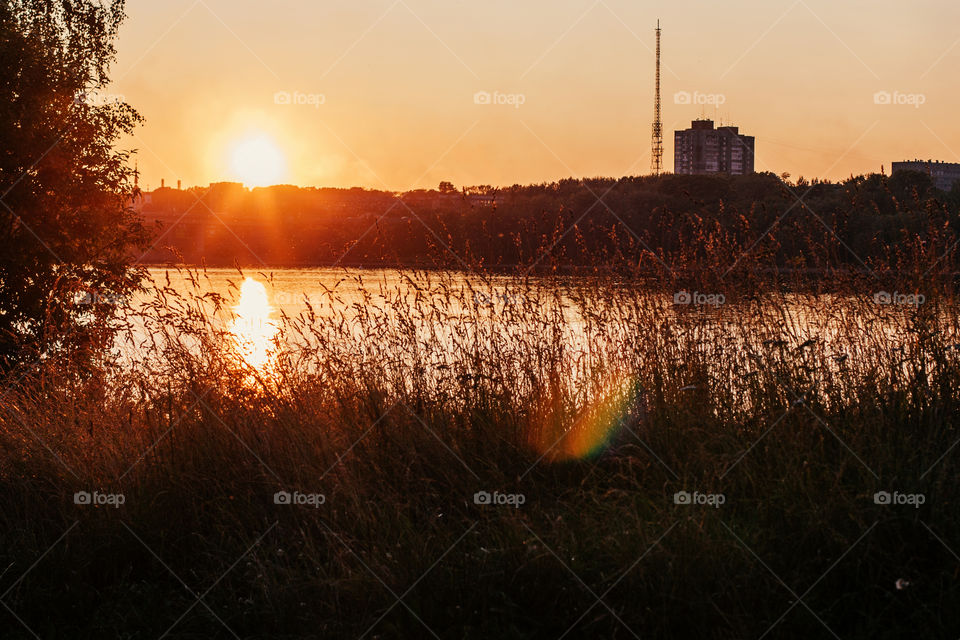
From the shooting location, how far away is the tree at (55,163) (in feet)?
55.7

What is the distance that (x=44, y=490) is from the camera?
5.45 metres

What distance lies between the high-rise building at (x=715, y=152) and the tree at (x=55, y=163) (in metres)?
51.0

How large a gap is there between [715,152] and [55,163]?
82298 mm

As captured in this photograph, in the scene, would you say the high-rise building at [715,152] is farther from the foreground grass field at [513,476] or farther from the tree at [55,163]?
the foreground grass field at [513,476]

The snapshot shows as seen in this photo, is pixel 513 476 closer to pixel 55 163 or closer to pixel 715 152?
pixel 55 163

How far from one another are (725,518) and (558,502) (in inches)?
34.7

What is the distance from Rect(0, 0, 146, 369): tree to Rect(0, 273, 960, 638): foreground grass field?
11.2 m

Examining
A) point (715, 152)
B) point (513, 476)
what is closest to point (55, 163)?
point (513, 476)

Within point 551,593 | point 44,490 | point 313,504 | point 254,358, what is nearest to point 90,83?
point 254,358

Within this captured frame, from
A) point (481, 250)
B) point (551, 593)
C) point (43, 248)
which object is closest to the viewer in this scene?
point (551, 593)

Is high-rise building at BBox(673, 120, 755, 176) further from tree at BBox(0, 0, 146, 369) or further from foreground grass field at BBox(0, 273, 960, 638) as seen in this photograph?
foreground grass field at BBox(0, 273, 960, 638)

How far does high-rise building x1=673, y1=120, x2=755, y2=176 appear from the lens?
74812mm

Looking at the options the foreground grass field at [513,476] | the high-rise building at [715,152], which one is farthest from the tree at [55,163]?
the high-rise building at [715,152]

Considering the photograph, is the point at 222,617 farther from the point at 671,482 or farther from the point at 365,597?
the point at 671,482
